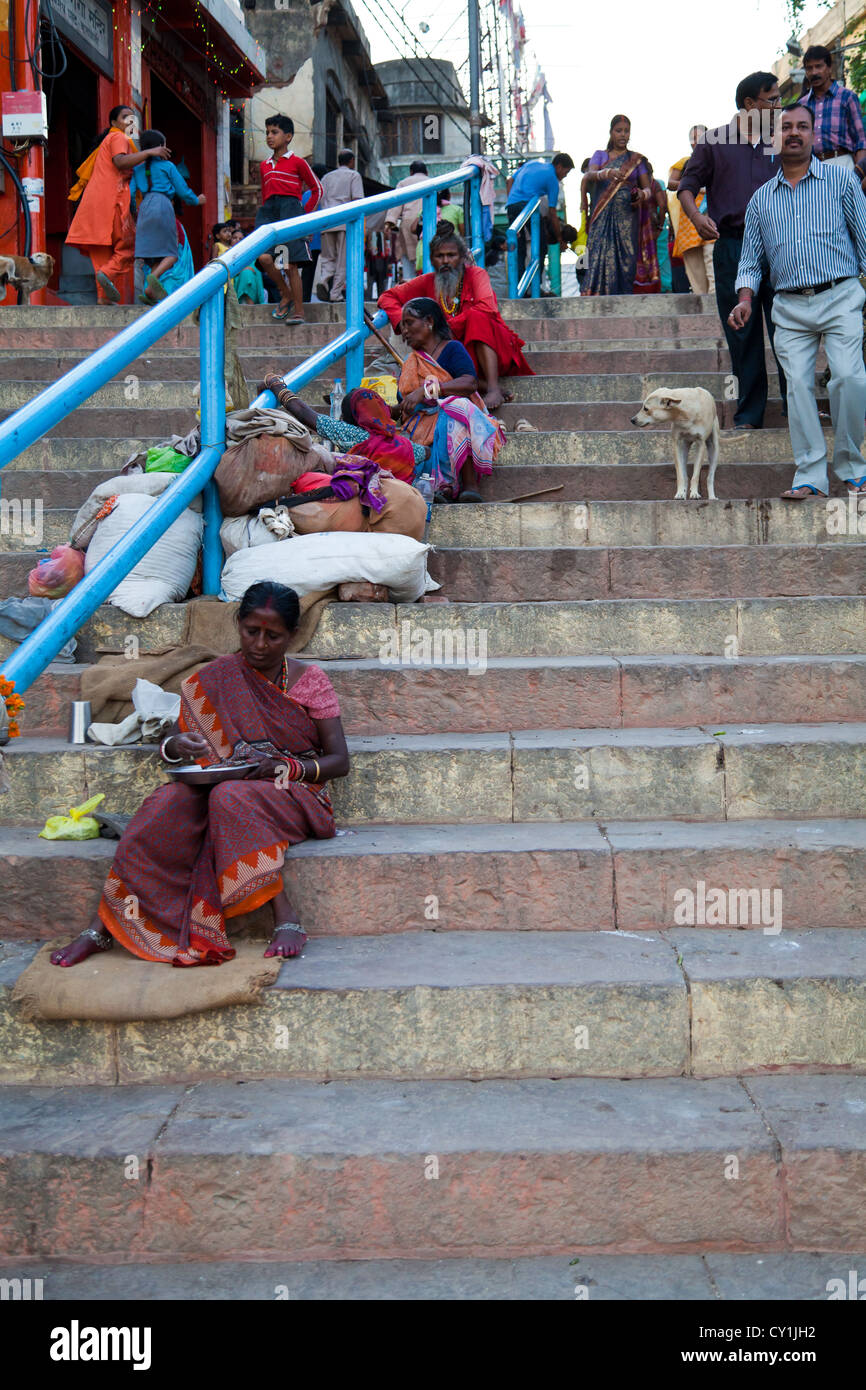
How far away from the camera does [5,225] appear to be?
10641mm

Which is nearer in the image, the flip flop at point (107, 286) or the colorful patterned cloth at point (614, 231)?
the colorful patterned cloth at point (614, 231)

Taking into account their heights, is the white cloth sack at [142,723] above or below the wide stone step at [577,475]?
below

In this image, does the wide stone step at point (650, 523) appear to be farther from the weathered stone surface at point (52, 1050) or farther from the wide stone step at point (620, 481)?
the weathered stone surface at point (52, 1050)

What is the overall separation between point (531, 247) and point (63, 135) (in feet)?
21.3

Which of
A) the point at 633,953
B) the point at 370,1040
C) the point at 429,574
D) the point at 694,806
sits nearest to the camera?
the point at 370,1040

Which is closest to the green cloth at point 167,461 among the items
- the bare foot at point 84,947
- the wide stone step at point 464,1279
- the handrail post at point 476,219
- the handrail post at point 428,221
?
the bare foot at point 84,947

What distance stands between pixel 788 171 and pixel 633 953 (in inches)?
160

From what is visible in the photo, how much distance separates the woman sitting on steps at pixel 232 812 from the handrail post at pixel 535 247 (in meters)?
7.87

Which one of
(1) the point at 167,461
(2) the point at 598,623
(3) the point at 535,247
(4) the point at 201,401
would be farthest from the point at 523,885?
(3) the point at 535,247

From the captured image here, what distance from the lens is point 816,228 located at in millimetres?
5359

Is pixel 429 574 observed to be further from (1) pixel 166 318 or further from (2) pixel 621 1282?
(2) pixel 621 1282

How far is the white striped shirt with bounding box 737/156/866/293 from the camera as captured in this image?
5.32 metres

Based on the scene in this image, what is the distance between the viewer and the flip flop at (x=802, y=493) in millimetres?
5117
